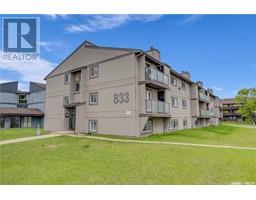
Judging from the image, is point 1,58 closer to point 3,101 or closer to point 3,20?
point 3,20

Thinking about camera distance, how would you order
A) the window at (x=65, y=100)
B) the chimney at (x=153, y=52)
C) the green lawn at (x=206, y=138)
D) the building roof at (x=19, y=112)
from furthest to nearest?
1. the building roof at (x=19, y=112)
2. the window at (x=65, y=100)
3. the chimney at (x=153, y=52)
4. the green lawn at (x=206, y=138)

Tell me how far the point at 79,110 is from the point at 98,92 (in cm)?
272

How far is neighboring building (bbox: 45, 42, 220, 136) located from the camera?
582 inches

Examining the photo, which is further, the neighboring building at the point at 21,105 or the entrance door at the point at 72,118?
the neighboring building at the point at 21,105

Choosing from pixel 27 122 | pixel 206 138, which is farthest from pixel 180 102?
pixel 27 122

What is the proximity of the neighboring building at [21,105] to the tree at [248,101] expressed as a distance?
99.7 ft

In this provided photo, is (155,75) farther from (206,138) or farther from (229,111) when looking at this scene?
(229,111)

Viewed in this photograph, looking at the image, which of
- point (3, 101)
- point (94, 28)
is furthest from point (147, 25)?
point (3, 101)

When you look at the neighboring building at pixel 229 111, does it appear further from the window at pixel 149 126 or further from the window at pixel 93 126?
the window at pixel 93 126

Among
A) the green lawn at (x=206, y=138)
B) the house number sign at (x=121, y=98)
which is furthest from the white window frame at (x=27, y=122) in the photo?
the green lawn at (x=206, y=138)

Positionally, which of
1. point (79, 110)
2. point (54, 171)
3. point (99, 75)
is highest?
point (99, 75)

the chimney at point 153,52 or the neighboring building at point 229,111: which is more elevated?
the chimney at point 153,52
